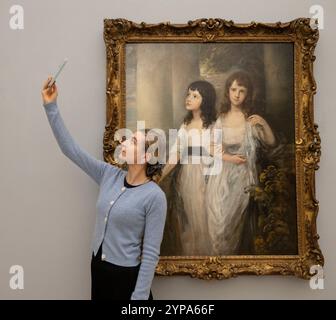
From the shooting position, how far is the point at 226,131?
6.10ft

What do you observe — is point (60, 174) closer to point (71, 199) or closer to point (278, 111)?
point (71, 199)

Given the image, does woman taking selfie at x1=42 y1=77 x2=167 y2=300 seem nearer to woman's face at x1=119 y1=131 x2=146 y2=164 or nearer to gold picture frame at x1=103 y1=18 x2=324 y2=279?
woman's face at x1=119 y1=131 x2=146 y2=164

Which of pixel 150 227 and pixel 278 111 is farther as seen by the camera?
pixel 278 111

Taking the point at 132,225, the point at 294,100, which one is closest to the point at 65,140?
Result: the point at 132,225

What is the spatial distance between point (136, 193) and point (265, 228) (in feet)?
2.21

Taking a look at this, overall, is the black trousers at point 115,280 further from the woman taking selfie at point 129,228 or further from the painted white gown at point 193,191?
the painted white gown at point 193,191

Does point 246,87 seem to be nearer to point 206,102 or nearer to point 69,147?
point 206,102

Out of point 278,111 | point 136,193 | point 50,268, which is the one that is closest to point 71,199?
point 50,268

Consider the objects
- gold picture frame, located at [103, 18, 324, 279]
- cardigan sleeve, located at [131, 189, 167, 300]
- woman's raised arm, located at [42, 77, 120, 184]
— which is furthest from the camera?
gold picture frame, located at [103, 18, 324, 279]

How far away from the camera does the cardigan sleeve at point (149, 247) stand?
4.84 ft

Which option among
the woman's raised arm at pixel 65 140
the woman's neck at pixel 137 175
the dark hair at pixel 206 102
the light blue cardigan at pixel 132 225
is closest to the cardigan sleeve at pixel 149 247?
the light blue cardigan at pixel 132 225

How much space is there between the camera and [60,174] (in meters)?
1.87

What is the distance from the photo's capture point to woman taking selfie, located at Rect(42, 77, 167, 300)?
1.49 m

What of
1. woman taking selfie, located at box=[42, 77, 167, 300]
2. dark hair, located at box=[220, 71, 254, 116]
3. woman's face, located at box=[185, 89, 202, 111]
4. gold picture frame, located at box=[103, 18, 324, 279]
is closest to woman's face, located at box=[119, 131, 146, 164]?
woman taking selfie, located at box=[42, 77, 167, 300]
